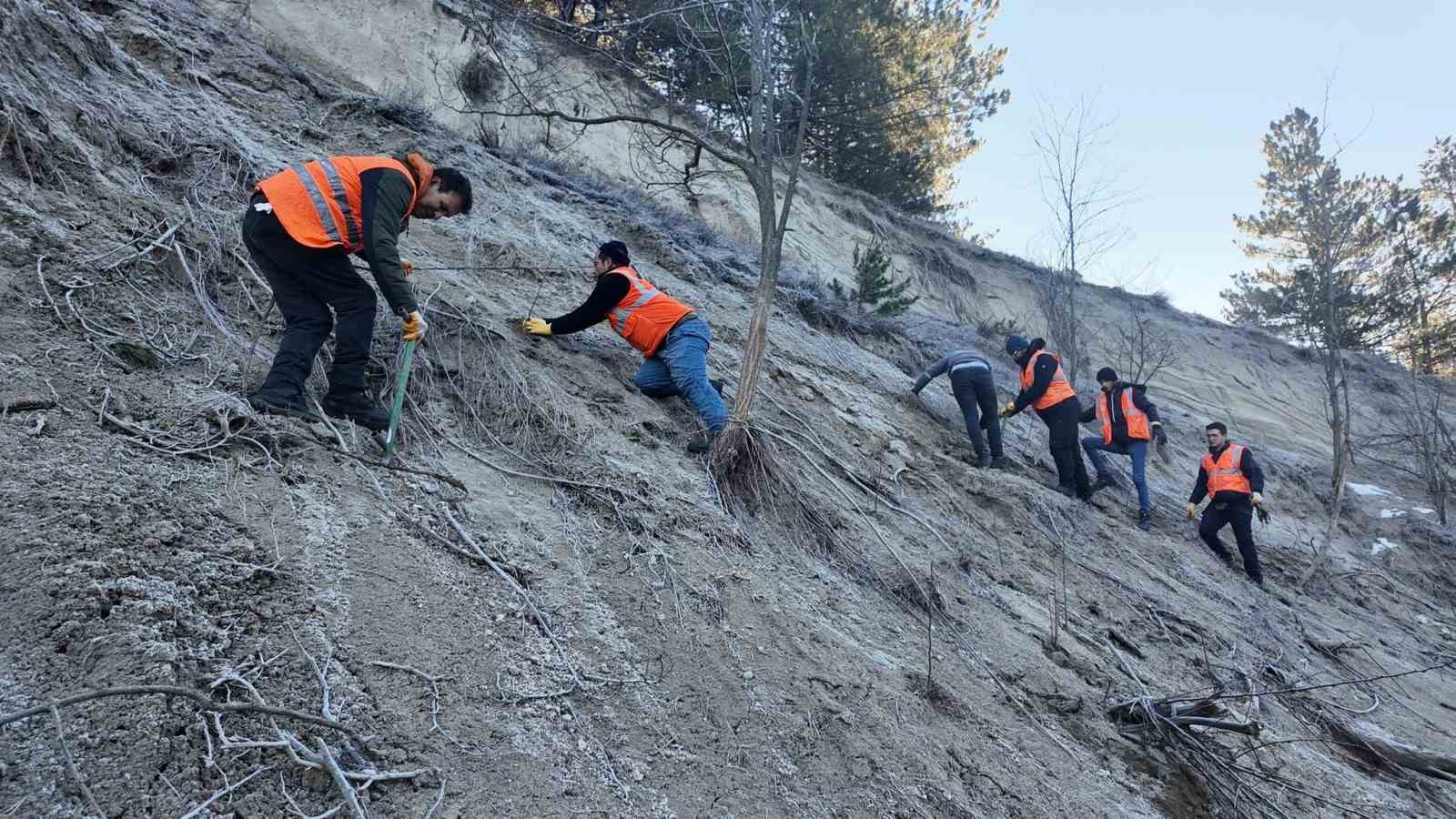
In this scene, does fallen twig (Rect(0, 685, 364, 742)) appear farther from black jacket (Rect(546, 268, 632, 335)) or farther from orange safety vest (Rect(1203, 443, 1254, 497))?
orange safety vest (Rect(1203, 443, 1254, 497))

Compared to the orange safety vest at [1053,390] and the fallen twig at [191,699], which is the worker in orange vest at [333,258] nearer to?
the fallen twig at [191,699]

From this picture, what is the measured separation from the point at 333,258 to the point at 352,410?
685mm

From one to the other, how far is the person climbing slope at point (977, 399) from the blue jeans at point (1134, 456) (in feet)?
4.65

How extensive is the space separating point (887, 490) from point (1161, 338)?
12949 millimetres

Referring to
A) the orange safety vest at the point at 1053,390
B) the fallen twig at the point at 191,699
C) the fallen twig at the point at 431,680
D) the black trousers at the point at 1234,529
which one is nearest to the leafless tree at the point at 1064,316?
the black trousers at the point at 1234,529

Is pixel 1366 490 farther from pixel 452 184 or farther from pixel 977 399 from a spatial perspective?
pixel 452 184

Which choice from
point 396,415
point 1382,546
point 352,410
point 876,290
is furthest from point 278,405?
point 1382,546

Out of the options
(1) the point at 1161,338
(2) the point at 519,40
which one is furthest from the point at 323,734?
(1) the point at 1161,338

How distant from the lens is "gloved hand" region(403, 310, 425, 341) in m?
3.49

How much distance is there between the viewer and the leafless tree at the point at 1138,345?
1498cm

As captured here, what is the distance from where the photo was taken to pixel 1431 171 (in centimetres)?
2112

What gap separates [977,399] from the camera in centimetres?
728

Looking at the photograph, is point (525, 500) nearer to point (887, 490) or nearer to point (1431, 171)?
point (887, 490)

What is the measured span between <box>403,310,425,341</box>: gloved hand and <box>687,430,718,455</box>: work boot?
1.63m
